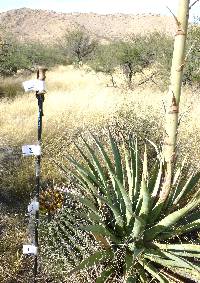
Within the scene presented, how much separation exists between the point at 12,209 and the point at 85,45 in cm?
2870

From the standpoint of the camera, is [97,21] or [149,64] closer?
[149,64]

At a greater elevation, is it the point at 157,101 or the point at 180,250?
the point at 157,101

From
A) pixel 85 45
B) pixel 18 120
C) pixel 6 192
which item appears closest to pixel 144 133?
pixel 6 192

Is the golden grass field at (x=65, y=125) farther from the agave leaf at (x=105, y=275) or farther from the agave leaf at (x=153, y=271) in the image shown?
the agave leaf at (x=153, y=271)

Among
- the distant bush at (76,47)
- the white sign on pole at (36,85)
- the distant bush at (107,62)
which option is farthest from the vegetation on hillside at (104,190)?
the distant bush at (76,47)

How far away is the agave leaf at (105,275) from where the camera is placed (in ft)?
11.6

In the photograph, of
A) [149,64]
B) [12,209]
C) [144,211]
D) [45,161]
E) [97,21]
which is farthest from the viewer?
[97,21]

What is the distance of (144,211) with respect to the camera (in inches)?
143

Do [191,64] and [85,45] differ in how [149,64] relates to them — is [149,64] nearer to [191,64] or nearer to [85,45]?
[191,64]

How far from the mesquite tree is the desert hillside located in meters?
82.1

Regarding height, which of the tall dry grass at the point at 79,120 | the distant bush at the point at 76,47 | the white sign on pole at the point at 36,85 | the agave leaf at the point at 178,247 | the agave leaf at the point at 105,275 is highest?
the distant bush at the point at 76,47

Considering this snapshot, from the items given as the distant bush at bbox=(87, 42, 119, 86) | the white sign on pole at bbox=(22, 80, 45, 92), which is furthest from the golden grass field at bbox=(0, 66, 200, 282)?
the distant bush at bbox=(87, 42, 119, 86)

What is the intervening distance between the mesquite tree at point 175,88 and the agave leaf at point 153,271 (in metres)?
0.64

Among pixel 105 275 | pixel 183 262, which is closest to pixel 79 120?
pixel 105 275
